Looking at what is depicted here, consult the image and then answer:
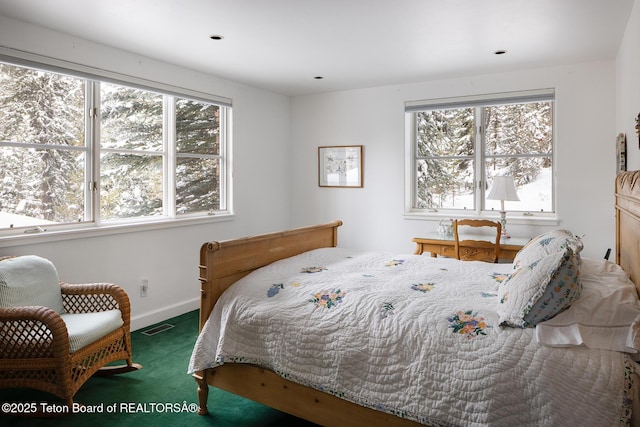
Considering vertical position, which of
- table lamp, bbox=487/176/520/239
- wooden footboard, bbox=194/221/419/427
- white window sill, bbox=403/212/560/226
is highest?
table lamp, bbox=487/176/520/239

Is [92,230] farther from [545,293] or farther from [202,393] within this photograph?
[545,293]

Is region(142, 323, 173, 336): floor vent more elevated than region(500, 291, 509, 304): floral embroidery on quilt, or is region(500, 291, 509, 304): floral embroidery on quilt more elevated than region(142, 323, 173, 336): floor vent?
region(500, 291, 509, 304): floral embroidery on quilt

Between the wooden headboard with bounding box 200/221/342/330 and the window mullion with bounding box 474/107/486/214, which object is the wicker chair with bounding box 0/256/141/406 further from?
the window mullion with bounding box 474/107/486/214

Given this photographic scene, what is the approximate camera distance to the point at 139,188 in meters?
3.78

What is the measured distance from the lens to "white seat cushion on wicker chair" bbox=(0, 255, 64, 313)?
244cm

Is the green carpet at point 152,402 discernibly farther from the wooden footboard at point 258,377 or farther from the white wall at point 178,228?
the white wall at point 178,228

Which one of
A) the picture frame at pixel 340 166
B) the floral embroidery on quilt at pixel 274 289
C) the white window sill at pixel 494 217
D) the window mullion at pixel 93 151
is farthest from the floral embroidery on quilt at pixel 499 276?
the window mullion at pixel 93 151

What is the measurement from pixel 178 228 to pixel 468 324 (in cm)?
305

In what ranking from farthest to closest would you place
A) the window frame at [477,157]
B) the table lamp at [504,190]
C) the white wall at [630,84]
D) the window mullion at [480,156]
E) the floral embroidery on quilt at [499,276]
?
the window mullion at [480,156]
the window frame at [477,157]
the table lamp at [504,190]
the white wall at [630,84]
the floral embroidery on quilt at [499,276]

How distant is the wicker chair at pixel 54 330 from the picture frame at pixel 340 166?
9.63ft

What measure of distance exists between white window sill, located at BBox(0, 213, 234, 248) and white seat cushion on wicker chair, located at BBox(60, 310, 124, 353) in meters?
0.60

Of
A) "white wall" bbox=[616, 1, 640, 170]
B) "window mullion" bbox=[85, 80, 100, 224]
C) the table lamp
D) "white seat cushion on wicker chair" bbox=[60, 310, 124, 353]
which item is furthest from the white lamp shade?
"window mullion" bbox=[85, 80, 100, 224]

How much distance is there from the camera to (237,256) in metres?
2.47

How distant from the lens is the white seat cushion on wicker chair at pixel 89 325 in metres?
2.38
